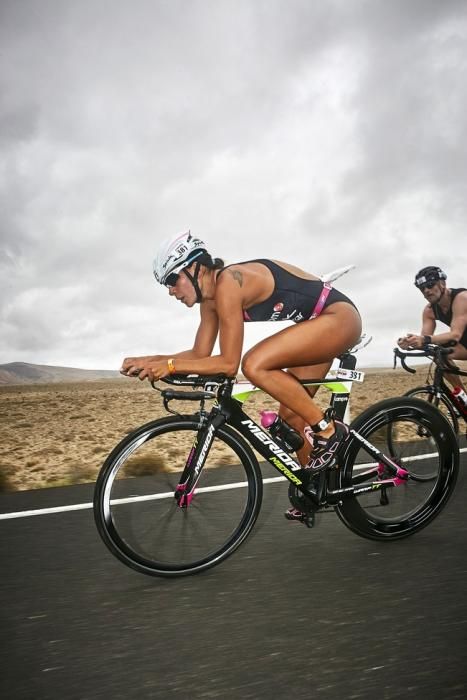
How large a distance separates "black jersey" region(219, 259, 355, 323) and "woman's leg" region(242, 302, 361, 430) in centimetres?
11

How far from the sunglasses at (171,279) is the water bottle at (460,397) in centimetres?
355

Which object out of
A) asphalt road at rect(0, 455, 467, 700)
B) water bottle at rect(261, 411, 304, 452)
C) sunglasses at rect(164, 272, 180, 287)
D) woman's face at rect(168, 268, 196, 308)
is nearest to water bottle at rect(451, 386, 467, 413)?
asphalt road at rect(0, 455, 467, 700)

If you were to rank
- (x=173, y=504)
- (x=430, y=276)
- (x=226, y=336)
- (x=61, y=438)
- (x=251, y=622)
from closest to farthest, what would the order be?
(x=251, y=622) → (x=226, y=336) → (x=173, y=504) → (x=430, y=276) → (x=61, y=438)

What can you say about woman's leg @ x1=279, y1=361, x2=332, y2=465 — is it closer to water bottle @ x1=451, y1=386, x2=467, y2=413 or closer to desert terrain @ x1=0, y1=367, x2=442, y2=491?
desert terrain @ x1=0, y1=367, x2=442, y2=491

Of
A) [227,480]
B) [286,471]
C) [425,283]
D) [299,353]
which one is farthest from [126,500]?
[425,283]

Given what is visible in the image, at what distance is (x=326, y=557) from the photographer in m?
3.63

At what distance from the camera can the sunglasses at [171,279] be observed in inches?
140

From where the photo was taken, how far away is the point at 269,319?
3.80 m

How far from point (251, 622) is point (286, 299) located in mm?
1816

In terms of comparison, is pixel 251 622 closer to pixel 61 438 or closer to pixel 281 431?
pixel 281 431

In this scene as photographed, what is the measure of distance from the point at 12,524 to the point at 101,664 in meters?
2.41

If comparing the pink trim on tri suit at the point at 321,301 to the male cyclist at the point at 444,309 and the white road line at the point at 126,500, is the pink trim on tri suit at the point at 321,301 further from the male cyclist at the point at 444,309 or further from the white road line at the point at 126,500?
the male cyclist at the point at 444,309

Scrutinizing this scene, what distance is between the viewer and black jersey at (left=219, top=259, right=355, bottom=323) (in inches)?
146

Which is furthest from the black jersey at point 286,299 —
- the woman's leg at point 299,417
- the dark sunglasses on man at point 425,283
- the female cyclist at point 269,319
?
the dark sunglasses on man at point 425,283
